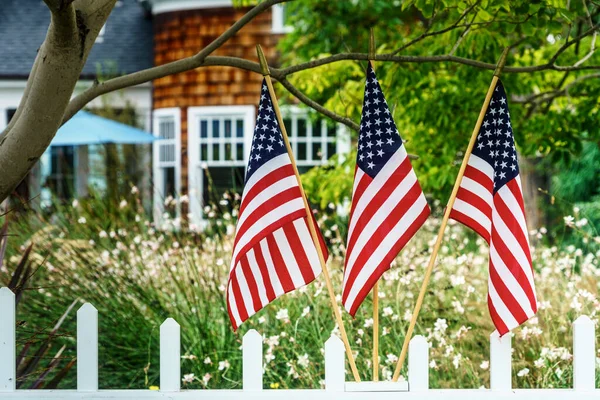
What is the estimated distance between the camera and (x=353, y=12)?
11.8 metres

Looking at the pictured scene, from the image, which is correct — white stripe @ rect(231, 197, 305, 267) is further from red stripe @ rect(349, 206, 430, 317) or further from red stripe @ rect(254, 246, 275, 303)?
red stripe @ rect(349, 206, 430, 317)

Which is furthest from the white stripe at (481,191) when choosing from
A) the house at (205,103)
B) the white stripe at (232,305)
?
the house at (205,103)

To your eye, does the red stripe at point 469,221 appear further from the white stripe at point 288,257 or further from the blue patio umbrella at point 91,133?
the blue patio umbrella at point 91,133

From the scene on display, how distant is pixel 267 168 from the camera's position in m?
3.58

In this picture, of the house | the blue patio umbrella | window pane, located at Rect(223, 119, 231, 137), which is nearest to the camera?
the blue patio umbrella

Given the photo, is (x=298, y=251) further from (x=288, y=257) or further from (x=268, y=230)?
(x=268, y=230)

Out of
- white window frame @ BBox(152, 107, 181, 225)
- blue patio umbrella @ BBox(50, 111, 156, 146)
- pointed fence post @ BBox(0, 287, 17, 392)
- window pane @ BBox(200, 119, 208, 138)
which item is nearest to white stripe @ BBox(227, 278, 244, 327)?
pointed fence post @ BBox(0, 287, 17, 392)

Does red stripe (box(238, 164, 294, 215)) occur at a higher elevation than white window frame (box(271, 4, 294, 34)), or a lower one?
lower

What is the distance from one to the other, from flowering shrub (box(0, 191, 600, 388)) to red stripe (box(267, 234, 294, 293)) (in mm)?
1212

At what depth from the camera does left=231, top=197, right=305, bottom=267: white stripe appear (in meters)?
3.52

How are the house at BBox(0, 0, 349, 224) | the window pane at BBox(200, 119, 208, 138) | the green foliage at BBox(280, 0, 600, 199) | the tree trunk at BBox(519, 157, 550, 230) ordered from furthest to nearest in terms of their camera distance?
the window pane at BBox(200, 119, 208, 138)
the house at BBox(0, 0, 349, 224)
the tree trunk at BBox(519, 157, 550, 230)
the green foliage at BBox(280, 0, 600, 199)

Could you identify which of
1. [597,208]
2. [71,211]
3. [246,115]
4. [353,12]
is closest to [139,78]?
[71,211]

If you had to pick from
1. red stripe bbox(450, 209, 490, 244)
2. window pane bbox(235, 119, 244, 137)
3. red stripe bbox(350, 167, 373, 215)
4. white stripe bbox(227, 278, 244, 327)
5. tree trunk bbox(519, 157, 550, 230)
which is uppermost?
window pane bbox(235, 119, 244, 137)

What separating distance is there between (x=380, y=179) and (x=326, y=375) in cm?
76
